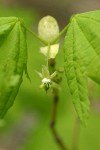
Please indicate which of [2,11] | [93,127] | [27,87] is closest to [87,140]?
[93,127]

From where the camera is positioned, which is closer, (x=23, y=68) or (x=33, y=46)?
(x=23, y=68)

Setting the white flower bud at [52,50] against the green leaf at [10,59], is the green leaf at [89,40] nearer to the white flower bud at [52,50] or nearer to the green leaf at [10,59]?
the white flower bud at [52,50]

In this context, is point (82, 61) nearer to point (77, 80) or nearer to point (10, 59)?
point (77, 80)

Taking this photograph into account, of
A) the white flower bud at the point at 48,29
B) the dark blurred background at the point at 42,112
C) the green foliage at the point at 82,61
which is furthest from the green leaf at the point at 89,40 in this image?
the dark blurred background at the point at 42,112

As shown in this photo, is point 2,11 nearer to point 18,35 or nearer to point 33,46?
point 33,46

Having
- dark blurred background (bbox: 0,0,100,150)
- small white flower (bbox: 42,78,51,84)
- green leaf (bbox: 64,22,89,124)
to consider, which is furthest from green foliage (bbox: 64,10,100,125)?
dark blurred background (bbox: 0,0,100,150)

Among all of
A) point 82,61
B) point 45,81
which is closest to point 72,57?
point 82,61
